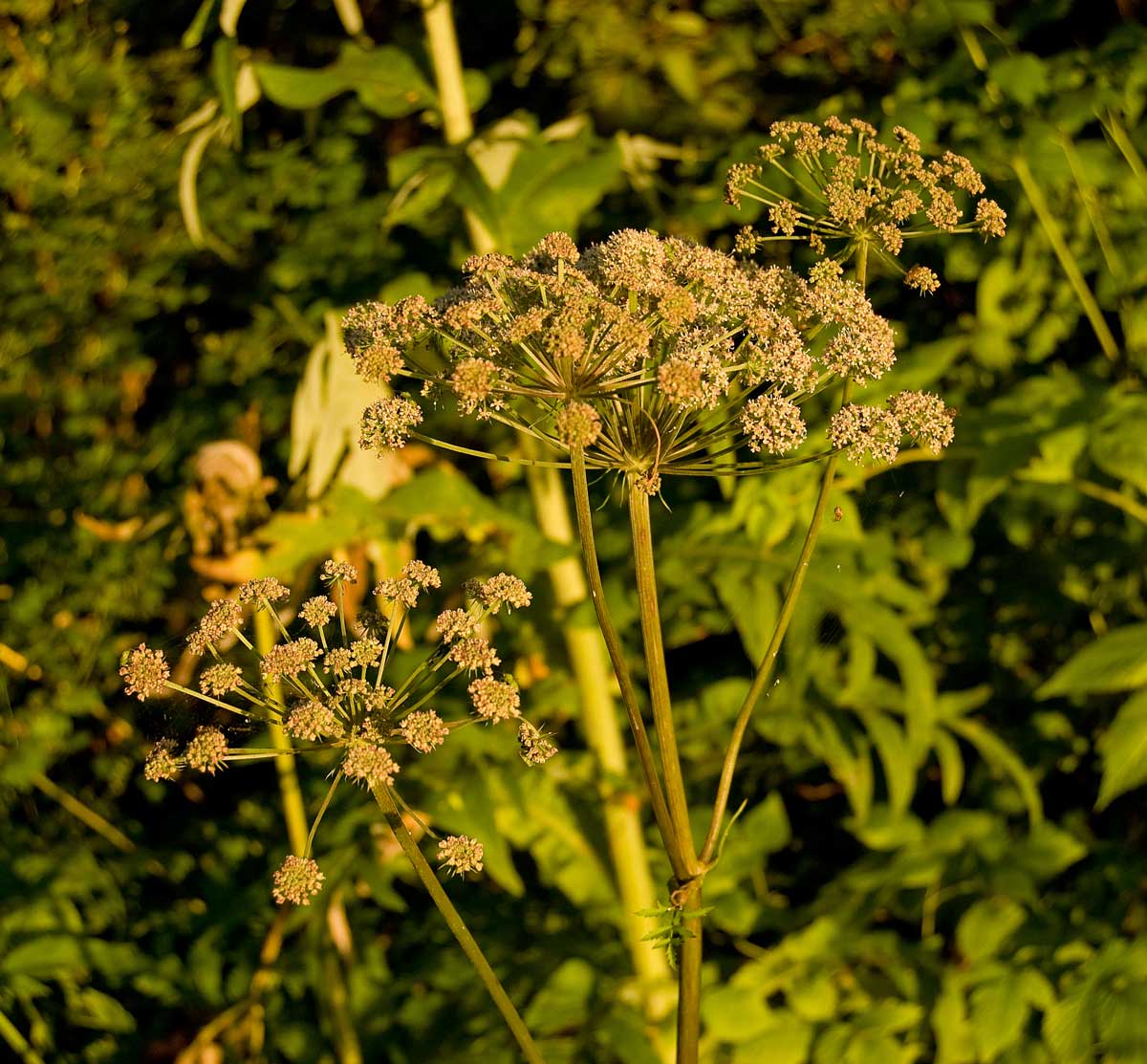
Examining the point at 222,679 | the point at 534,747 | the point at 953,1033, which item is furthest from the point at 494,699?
the point at 953,1033

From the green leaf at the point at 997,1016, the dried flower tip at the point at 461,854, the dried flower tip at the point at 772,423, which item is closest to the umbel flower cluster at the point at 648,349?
the dried flower tip at the point at 772,423

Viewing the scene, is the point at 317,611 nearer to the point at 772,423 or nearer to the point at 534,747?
the point at 534,747

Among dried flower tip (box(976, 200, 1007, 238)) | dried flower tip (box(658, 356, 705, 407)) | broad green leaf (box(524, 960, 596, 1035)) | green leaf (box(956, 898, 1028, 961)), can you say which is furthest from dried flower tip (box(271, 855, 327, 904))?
green leaf (box(956, 898, 1028, 961))

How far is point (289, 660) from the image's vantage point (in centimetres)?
134

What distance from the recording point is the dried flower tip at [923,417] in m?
1.44

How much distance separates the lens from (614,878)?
2.92 meters

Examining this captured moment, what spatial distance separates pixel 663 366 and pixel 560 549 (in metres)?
1.35

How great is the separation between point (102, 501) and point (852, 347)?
120 inches

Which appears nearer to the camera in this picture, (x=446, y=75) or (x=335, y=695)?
(x=335, y=695)

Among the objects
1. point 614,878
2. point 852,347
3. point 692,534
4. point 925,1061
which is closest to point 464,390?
point 852,347

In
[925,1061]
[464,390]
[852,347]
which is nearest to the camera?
[464,390]

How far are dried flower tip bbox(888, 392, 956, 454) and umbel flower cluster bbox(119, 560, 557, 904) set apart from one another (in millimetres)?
476

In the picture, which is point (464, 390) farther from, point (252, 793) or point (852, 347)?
point (252, 793)

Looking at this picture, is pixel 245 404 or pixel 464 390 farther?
pixel 245 404
